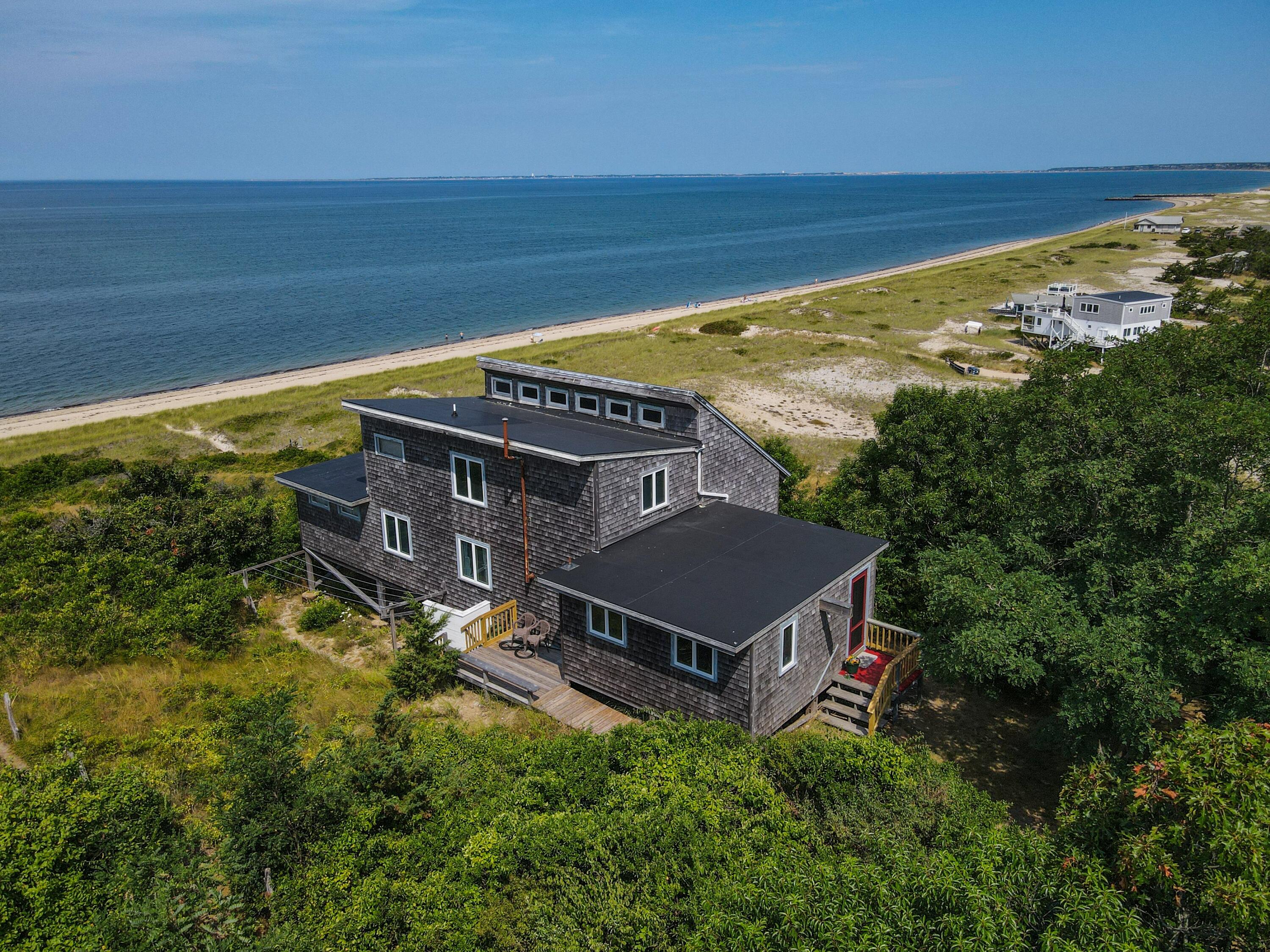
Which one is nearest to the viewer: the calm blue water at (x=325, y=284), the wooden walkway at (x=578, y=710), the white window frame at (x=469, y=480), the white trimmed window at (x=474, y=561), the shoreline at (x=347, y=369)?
the wooden walkway at (x=578, y=710)

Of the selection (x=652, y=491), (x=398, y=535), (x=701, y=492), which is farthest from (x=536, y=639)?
(x=398, y=535)

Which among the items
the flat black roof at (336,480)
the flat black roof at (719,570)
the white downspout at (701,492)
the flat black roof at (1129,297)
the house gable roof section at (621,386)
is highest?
the house gable roof section at (621,386)

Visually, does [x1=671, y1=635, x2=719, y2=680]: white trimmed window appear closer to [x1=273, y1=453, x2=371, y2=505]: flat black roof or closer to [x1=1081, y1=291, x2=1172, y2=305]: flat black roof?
[x1=273, y1=453, x2=371, y2=505]: flat black roof

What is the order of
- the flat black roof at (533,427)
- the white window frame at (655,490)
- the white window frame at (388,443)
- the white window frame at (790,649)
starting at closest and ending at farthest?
the white window frame at (790,649) → the flat black roof at (533,427) → the white window frame at (655,490) → the white window frame at (388,443)

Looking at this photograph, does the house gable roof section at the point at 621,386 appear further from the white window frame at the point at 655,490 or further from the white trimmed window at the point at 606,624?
the white trimmed window at the point at 606,624

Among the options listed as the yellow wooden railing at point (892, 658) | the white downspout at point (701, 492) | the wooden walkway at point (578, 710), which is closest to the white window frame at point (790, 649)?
the yellow wooden railing at point (892, 658)

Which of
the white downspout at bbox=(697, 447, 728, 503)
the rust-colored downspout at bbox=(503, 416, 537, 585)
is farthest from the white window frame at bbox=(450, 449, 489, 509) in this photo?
the white downspout at bbox=(697, 447, 728, 503)

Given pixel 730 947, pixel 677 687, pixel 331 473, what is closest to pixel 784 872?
pixel 730 947
